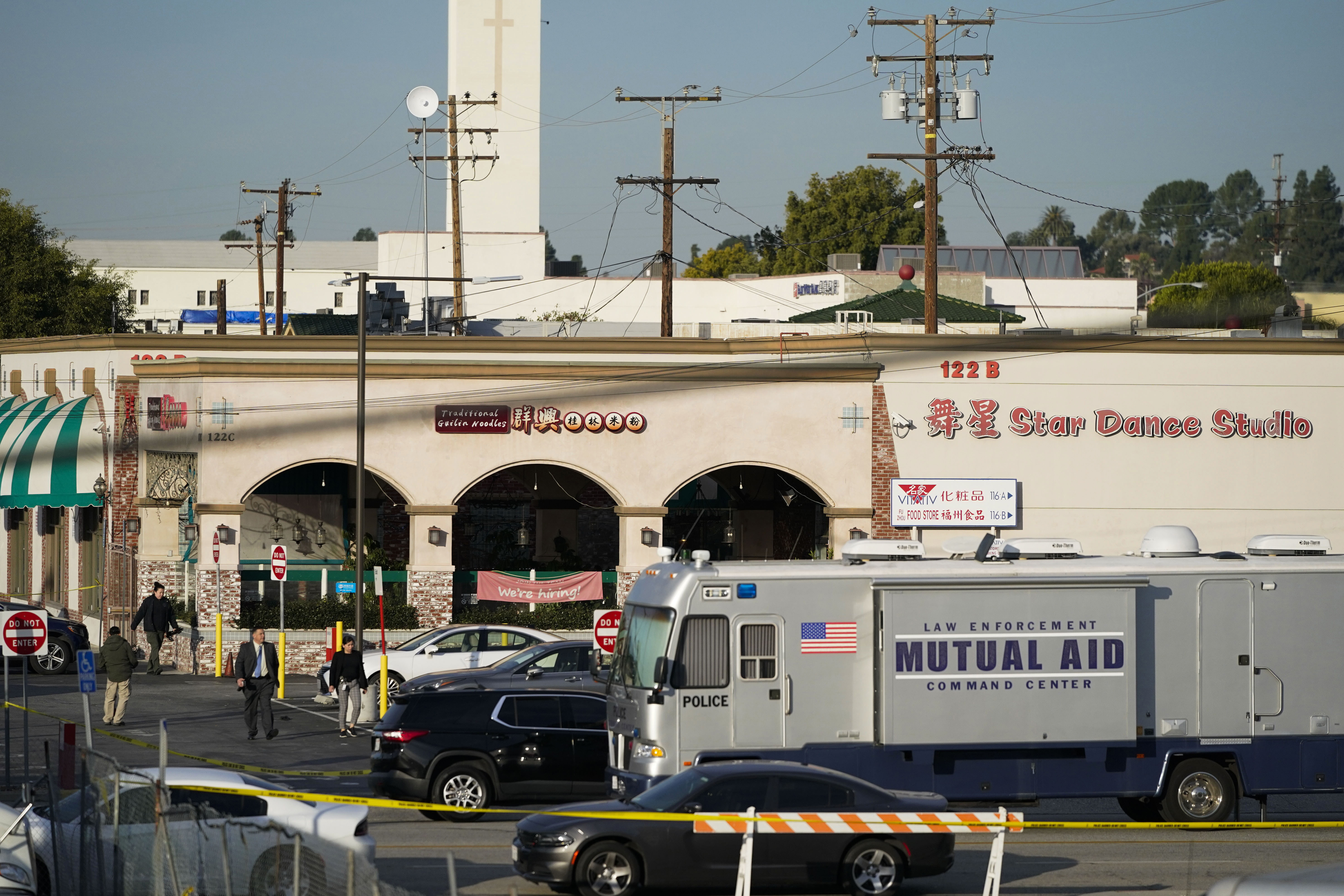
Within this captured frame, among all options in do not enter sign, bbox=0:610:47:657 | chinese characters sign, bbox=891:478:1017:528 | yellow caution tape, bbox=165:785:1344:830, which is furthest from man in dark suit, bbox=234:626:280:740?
chinese characters sign, bbox=891:478:1017:528

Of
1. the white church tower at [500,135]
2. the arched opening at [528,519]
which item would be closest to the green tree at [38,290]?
the white church tower at [500,135]

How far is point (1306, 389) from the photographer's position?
35.8 metres

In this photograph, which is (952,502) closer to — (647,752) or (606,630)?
A: (606,630)

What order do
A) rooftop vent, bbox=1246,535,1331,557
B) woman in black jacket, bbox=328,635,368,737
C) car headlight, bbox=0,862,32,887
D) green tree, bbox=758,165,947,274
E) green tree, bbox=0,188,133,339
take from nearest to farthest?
car headlight, bbox=0,862,32,887 < rooftop vent, bbox=1246,535,1331,557 < woman in black jacket, bbox=328,635,368,737 < green tree, bbox=0,188,133,339 < green tree, bbox=758,165,947,274

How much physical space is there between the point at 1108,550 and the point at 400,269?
66.7 metres

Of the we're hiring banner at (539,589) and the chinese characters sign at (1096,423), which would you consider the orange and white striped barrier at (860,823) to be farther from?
the chinese characters sign at (1096,423)

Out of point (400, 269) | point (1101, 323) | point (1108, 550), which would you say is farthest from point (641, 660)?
point (400, 269)

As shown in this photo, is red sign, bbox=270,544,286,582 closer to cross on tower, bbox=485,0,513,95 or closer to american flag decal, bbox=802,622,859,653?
american flag decal, bbox=802,622,859,653

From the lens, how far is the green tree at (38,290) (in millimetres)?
65125

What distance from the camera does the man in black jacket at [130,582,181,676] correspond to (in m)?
32.2

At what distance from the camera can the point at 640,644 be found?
1708 centimetres

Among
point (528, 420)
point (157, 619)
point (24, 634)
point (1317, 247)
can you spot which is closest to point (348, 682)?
point (24, 634)

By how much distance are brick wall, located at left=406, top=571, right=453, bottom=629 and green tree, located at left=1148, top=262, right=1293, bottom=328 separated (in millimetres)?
29060

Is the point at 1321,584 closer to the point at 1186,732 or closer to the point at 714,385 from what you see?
the point at 1186,732
